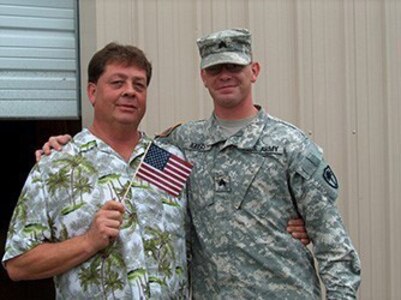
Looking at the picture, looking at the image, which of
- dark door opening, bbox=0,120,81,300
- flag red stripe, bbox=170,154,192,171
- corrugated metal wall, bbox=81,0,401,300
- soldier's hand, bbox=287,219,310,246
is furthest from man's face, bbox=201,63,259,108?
dark door opening, bbox=0,120,81,300

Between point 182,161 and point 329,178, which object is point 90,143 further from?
point 329,178

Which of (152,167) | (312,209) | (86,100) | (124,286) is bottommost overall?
(124,286)

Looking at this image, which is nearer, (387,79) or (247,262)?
(247,262)

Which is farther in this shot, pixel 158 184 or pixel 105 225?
pixel 158 184

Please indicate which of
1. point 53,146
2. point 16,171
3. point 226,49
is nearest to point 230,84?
point 226,49

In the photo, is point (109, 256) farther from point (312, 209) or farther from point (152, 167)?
point (312, 209)

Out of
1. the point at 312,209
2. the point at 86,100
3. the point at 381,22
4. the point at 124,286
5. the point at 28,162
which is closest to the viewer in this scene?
the point at 124,286

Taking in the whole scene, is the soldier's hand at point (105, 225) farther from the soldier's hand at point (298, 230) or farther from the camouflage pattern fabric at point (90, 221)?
the soldier's hand at point (298, 230)

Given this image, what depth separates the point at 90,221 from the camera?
243cm

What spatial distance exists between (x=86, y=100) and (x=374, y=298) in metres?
2.05

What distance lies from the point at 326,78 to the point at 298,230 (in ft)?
4.86

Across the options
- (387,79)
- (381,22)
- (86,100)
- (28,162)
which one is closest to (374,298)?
(387,79)

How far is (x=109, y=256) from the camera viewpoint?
2.42 metres

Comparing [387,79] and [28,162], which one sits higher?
[387,79]
